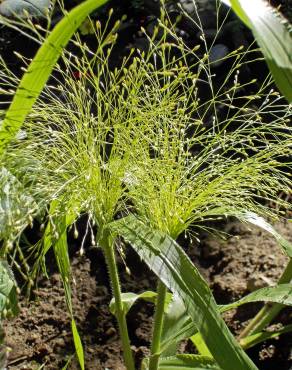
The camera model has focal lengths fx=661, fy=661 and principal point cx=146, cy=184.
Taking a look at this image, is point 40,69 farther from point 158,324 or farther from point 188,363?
point 188,363

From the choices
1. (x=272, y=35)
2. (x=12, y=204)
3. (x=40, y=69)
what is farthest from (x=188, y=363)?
(x=272, y=35)

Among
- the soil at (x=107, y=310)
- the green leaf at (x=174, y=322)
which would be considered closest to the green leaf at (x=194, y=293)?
the green leaf at (x=174, y=322)

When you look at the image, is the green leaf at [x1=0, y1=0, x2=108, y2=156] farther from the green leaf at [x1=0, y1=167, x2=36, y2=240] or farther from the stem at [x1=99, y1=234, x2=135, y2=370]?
the stem at [x1=99, y1=234, x2=135, y2=370]

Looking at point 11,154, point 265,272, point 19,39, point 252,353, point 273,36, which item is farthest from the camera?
point 19,39

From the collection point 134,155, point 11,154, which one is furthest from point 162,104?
point 11,154

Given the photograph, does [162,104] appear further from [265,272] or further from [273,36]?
[265,272]

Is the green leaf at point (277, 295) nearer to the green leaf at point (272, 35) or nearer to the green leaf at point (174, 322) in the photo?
the green leaf at point (174, 322)
